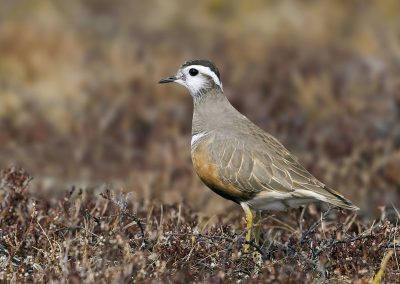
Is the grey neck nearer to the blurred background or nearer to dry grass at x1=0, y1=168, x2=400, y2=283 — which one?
dry grass at x1=0, y1=168, x2=400, y2=283

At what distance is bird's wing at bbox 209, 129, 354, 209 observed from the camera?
697cm

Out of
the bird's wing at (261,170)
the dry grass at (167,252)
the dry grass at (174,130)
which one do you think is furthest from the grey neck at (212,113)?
the dry grass at (167,252)

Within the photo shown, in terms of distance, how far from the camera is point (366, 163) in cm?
1181

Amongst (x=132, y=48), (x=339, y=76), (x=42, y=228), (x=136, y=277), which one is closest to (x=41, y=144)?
(x=132, y=48)

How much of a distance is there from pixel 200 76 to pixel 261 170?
1.37 meters

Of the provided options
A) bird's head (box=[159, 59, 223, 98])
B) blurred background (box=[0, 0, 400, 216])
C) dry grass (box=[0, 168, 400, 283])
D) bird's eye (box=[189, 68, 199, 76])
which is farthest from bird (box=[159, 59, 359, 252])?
blurred background (box=[0, 0, 400, 216])

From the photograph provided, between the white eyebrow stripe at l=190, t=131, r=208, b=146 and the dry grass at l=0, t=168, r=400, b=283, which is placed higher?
the white eyebrow stripe at l=190, t=131, r=208, b=146

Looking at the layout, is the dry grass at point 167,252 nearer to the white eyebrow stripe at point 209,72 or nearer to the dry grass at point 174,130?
the dry grass at point 174,130

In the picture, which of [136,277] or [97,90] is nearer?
[136,277]

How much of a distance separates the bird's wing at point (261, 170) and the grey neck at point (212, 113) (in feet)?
0.93

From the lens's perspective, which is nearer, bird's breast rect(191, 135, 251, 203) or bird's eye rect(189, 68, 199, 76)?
bird's breast rect(191, 135, 251, 203)

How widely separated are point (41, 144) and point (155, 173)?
7.75 feet

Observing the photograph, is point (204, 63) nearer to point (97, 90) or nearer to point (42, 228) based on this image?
point (42, 228)

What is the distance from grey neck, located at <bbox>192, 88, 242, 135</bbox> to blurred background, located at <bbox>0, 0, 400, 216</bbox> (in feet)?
6.09
